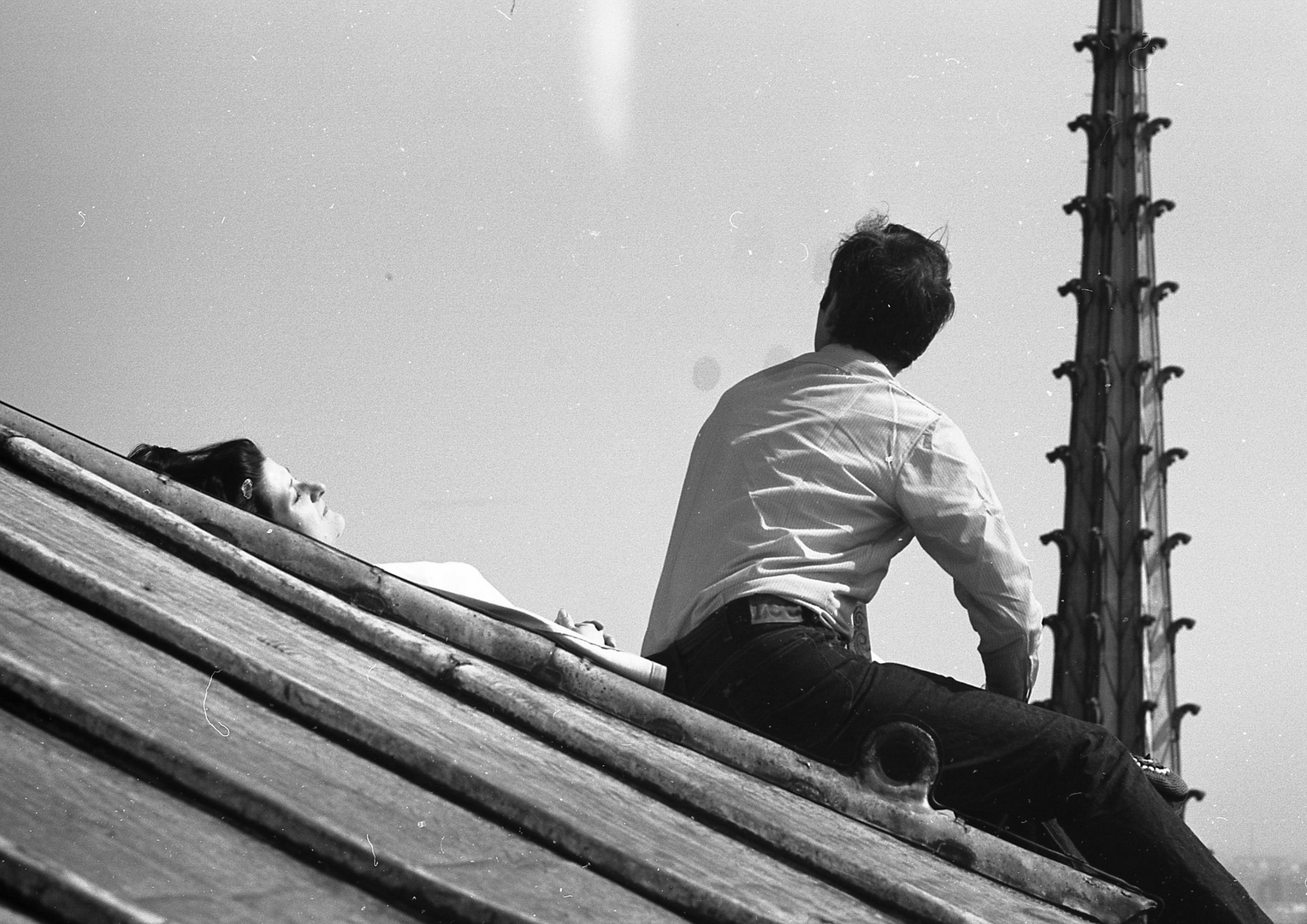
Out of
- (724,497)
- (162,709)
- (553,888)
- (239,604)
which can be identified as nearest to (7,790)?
(162,709)

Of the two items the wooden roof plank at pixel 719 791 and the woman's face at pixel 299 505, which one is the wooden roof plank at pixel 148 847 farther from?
the woman's face at pixel 299 505

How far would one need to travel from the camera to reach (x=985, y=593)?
2.69 m

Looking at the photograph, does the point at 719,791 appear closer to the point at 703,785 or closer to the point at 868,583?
the point at 703,785

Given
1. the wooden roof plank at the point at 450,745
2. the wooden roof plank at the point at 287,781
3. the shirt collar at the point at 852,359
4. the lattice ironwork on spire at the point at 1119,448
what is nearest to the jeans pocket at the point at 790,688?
the shirt collar at the point at 852,359

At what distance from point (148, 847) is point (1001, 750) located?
1703 mm

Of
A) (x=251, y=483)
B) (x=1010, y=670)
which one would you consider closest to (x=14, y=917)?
(x=1010, y=670)

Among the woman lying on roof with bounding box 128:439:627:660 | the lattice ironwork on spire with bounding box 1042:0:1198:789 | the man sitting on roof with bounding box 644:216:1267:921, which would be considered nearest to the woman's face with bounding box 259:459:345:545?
the woman lying on roof with bounding box 128:439:627:660

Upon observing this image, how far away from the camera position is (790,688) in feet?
8.26

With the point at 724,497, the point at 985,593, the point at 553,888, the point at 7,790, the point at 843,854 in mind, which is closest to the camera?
the point at 7,790

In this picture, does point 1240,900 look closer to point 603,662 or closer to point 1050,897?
point 1050,897

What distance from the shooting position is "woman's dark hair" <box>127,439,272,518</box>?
370cm

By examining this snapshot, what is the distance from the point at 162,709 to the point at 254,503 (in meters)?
2.37

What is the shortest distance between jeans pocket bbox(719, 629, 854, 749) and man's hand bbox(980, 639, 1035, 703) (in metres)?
0.40

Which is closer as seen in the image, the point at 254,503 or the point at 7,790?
the point at 7,790
